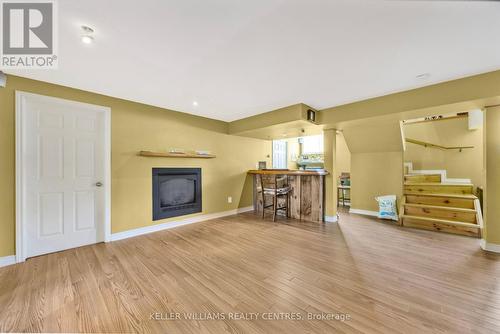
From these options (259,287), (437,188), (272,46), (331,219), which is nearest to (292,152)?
(331,219)

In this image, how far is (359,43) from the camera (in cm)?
169

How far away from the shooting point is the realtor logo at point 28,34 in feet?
4.52

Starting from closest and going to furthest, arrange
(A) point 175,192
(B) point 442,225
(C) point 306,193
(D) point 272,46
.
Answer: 1. (D) point 272,46
2. (B) point 442,225
3. (A) point 175,192
4. (C) point 306,193

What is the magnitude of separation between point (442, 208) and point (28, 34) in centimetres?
609

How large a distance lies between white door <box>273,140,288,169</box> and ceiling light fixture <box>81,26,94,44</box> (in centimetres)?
491

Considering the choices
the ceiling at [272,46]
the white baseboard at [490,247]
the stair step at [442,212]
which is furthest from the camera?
the stair step at [442,212]

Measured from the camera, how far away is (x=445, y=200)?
355 centimetres

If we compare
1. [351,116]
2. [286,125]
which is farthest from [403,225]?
[286,125]

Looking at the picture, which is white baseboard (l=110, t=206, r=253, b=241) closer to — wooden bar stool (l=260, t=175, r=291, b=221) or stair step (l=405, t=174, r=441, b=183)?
wooden bar stool (l=260, t=175, r=291, b=221)

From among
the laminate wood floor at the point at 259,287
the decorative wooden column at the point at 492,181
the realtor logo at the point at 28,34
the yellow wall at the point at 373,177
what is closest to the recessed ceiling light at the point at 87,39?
the realtor logo at the point at 28,34

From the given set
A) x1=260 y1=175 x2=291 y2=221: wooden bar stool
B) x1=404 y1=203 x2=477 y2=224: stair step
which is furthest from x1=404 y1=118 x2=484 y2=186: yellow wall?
x1=260 y1=175 x2=291 y2=221: wooden bar stool

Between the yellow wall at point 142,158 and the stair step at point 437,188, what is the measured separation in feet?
12.2

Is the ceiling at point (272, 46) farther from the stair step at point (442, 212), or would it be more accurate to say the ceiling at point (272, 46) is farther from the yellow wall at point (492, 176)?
the stair step at point (442, 212)

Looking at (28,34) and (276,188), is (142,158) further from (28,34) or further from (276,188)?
(276,188)
